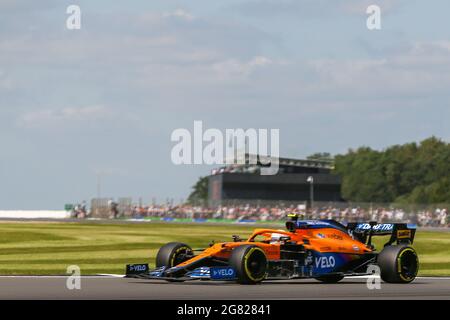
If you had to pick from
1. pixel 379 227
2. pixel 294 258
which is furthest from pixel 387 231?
pixel 294 258

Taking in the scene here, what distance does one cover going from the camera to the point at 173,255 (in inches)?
884

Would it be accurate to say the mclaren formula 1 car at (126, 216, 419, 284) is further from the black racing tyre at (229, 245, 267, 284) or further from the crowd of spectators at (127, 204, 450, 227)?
the crowd of spectators at (127, 204, 450, 227)

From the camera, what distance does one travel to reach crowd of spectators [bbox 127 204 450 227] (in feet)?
258

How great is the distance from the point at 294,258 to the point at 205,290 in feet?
9.97

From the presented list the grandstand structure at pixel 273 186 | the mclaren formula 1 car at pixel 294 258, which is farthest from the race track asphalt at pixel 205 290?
the grandstand structure at pixel 273 186

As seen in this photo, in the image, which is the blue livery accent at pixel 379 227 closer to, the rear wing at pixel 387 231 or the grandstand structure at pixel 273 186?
the rear wing at pixel 387 231

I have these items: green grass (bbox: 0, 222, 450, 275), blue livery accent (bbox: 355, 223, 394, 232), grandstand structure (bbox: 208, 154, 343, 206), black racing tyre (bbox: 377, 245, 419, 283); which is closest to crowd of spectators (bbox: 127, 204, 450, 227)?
grandstand structure (bbox: 208, 154, 343, 206)

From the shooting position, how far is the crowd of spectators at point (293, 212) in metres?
78.6

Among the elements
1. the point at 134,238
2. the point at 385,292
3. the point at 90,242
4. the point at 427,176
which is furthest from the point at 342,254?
the point at 427,176

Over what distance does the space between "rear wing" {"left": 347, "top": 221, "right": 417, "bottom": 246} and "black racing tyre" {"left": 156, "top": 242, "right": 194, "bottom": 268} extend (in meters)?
3.96

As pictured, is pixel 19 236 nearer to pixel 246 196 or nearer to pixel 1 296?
pixel 1 296
